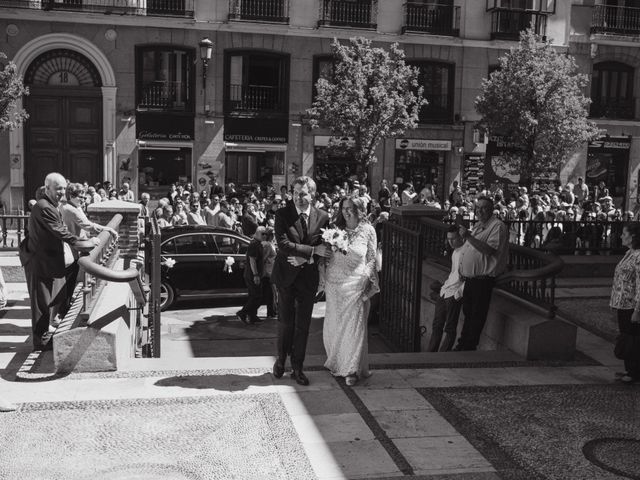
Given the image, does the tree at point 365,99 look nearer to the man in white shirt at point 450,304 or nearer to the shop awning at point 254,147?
the shop awning at point 254,147

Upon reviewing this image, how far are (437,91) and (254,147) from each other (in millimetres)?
7703

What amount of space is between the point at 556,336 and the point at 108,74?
72.0ft

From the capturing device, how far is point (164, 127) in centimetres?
2720

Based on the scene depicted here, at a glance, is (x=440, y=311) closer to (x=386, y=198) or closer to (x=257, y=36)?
(x=386, y=198)

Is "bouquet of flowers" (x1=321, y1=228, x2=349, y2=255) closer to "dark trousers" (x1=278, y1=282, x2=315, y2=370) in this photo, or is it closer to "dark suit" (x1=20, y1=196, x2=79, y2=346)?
"dark trousers" (x1=278, y1=282, x2=315, y2=370)

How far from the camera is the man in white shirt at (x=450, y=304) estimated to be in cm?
927

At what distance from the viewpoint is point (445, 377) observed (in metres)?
7.59

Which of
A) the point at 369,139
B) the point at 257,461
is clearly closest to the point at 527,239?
the point at 257,461

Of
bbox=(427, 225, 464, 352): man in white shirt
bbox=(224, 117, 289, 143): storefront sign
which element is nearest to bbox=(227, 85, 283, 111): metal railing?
bbox=(224, 117, 289, 143): storefront sign

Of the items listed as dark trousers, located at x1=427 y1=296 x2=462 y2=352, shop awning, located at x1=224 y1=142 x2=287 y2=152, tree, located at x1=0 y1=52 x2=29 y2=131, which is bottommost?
dark trousers, located at x1=427 y1=296 x2=462 y2=352

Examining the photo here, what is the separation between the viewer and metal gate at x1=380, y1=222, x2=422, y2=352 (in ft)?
32.8

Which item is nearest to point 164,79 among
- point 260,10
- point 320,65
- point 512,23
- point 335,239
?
point 260,10

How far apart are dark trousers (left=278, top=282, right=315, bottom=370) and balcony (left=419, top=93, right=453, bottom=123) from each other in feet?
77.3

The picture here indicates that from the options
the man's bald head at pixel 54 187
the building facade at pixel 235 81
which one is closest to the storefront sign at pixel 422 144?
the building facade at pixel 235 81
